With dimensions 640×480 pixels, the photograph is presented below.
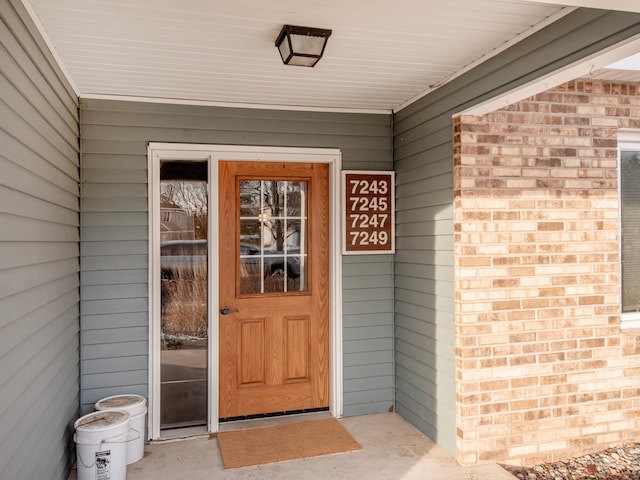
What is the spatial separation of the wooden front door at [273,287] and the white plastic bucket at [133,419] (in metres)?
0.70

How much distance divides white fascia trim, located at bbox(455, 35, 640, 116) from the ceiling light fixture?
1030 millimetres

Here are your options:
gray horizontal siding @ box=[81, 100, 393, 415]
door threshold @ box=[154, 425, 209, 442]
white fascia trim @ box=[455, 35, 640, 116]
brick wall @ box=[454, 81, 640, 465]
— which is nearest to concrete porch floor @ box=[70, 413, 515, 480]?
door threshold @ box=[154, 425, 209, 442]

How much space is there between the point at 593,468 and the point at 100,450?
2.99 meters

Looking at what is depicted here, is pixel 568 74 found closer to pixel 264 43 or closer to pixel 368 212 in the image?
pixel 264 43

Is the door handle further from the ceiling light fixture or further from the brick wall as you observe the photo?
the ceiling light fixture

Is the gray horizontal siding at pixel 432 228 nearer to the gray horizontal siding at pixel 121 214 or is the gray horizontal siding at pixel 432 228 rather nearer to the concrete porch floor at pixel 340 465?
the concrete porch floor at pixel 340 465

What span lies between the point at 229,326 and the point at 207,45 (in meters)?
2.08

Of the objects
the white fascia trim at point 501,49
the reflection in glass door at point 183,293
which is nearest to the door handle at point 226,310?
the reflection in glass door at point 183,293

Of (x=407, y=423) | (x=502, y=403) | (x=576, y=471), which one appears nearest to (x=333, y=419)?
(x=407, y=423)

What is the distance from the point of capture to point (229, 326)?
392cm

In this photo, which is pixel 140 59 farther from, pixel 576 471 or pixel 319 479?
pixel 576 471

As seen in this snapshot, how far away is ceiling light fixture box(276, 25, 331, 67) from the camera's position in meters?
2.54

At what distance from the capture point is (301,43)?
259 centimetres

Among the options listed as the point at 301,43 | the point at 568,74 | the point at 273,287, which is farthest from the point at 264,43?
the point at 273,287
